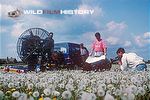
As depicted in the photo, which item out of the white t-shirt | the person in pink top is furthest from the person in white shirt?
the person in pink top

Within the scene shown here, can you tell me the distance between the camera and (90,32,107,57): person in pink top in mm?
5613

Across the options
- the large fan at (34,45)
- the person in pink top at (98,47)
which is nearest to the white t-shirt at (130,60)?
the person in pink top at (98,47)

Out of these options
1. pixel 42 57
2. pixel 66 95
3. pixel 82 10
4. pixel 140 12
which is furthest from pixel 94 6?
pixel 66 95

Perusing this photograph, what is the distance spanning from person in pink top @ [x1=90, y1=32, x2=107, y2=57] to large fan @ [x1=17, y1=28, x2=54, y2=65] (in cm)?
Answer: 56

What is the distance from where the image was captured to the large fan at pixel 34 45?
562 cm

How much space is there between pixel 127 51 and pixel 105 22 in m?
0.51

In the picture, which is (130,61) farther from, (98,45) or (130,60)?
(98,45)

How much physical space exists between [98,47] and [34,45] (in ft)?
2.76

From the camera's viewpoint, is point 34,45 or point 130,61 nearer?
point 34,45

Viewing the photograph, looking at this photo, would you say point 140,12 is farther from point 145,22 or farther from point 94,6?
point 94,6

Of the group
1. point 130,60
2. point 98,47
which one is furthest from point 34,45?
point 130,60

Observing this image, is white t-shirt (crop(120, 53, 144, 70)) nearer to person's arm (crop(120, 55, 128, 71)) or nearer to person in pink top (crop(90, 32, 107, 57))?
person's arm (crop(120, 55, 128, 71))

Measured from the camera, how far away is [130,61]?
19.9 feet

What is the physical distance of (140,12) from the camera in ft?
18.4
